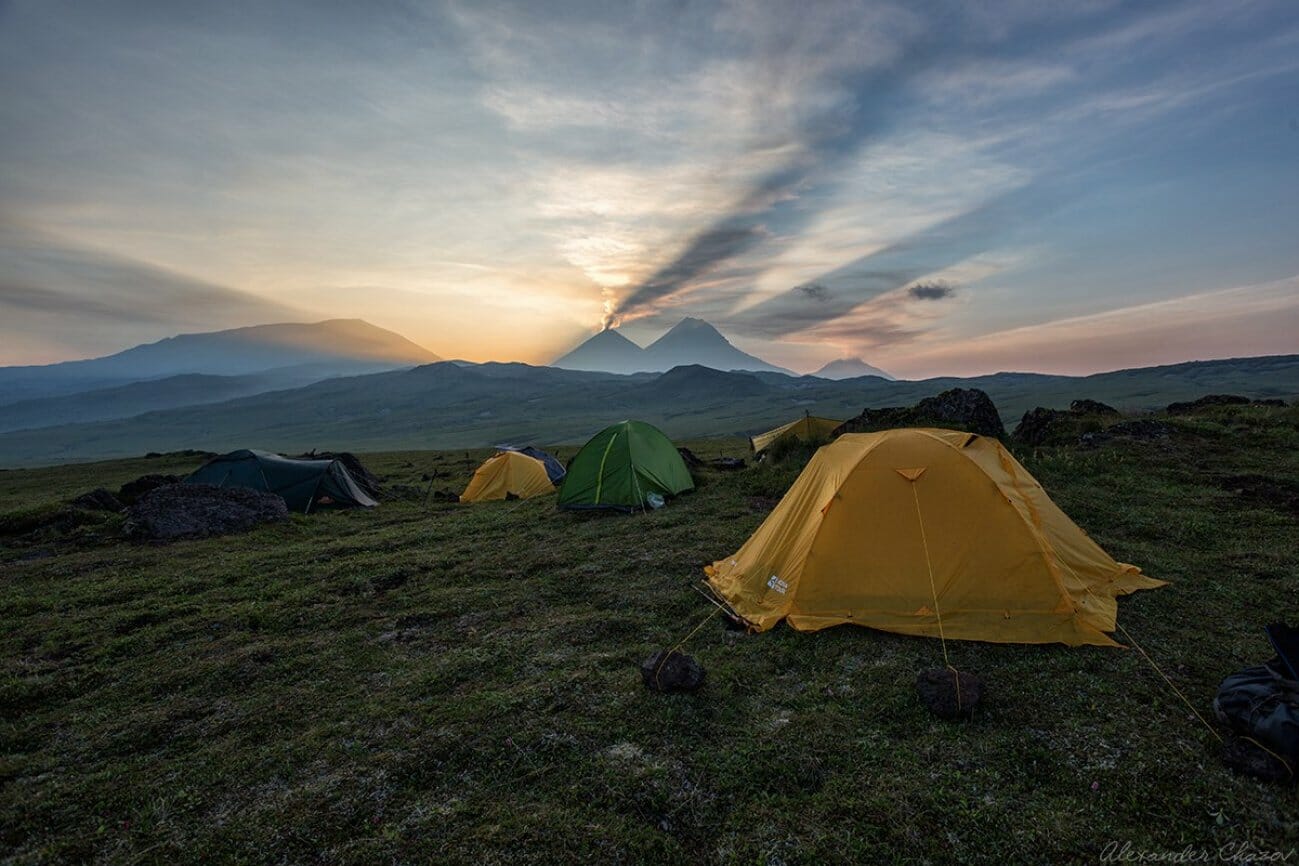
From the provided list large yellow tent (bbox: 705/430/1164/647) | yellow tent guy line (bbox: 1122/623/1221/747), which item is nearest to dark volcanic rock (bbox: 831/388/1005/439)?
large yellow tent (bbox: 705/430/1164/647)

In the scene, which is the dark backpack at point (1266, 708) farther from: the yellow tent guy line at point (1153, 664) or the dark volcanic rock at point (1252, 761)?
the yellow tent guy line at point (1153, 664)

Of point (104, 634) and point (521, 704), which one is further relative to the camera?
point (104, 634)

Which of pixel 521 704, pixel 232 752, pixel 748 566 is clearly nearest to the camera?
pixel 232 752

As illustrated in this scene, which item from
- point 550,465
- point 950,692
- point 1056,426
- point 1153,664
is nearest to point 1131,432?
point 1056,426

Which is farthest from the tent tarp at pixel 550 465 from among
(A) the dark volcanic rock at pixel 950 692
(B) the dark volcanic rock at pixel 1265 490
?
(B) the dark volcanic rock at pixel 1265 490

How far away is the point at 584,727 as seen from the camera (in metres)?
6.28

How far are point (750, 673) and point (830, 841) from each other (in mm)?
2838

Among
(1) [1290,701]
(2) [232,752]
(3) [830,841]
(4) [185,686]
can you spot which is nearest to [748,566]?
(3) [830,841]

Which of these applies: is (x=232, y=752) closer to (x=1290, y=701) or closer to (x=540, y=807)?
(x=540, y=807)

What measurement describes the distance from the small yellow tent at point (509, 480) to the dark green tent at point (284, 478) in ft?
17.5

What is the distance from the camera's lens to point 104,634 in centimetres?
983

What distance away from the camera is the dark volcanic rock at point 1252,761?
4.88 meters

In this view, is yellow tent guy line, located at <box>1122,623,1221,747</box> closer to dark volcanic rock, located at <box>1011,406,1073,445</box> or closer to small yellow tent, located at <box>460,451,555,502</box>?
dark volcanic rock, located at <box>1011,406,1073,445</box>

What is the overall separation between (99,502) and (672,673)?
2511 centimetres
